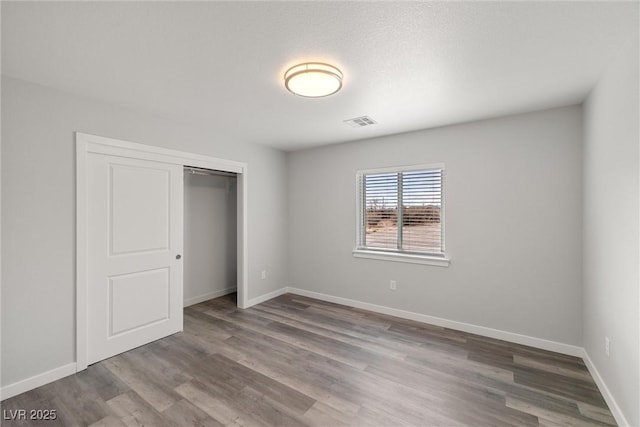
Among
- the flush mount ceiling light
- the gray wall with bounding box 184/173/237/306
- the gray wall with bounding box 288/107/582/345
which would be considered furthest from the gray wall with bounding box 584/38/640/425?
the gray wall with bounding box 184/173/237/306

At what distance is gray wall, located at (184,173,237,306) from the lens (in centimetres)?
437

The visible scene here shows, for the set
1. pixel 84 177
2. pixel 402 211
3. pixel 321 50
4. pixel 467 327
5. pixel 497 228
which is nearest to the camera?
pixel 321 50

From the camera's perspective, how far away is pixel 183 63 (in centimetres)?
205

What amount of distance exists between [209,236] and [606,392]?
4.81 meters

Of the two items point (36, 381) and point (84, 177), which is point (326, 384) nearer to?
point (36, 381)

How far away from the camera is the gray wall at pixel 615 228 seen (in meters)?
1.71

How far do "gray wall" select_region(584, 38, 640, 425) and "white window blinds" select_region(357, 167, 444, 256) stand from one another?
1.45 meters

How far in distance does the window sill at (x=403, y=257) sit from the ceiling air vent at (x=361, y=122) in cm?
179

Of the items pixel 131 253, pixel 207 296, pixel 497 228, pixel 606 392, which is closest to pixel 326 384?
pixel 606 392

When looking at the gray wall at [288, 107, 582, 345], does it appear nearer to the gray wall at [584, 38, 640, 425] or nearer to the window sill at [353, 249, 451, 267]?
the window sill at [353, 249, 451, 267]

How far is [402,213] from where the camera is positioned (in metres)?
3.98

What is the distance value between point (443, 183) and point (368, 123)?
1.21 meters

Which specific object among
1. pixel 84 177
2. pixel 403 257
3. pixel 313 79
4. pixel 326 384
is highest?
pixel 313 79

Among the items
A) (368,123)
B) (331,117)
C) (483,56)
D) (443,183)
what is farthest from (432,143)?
(483,56)
